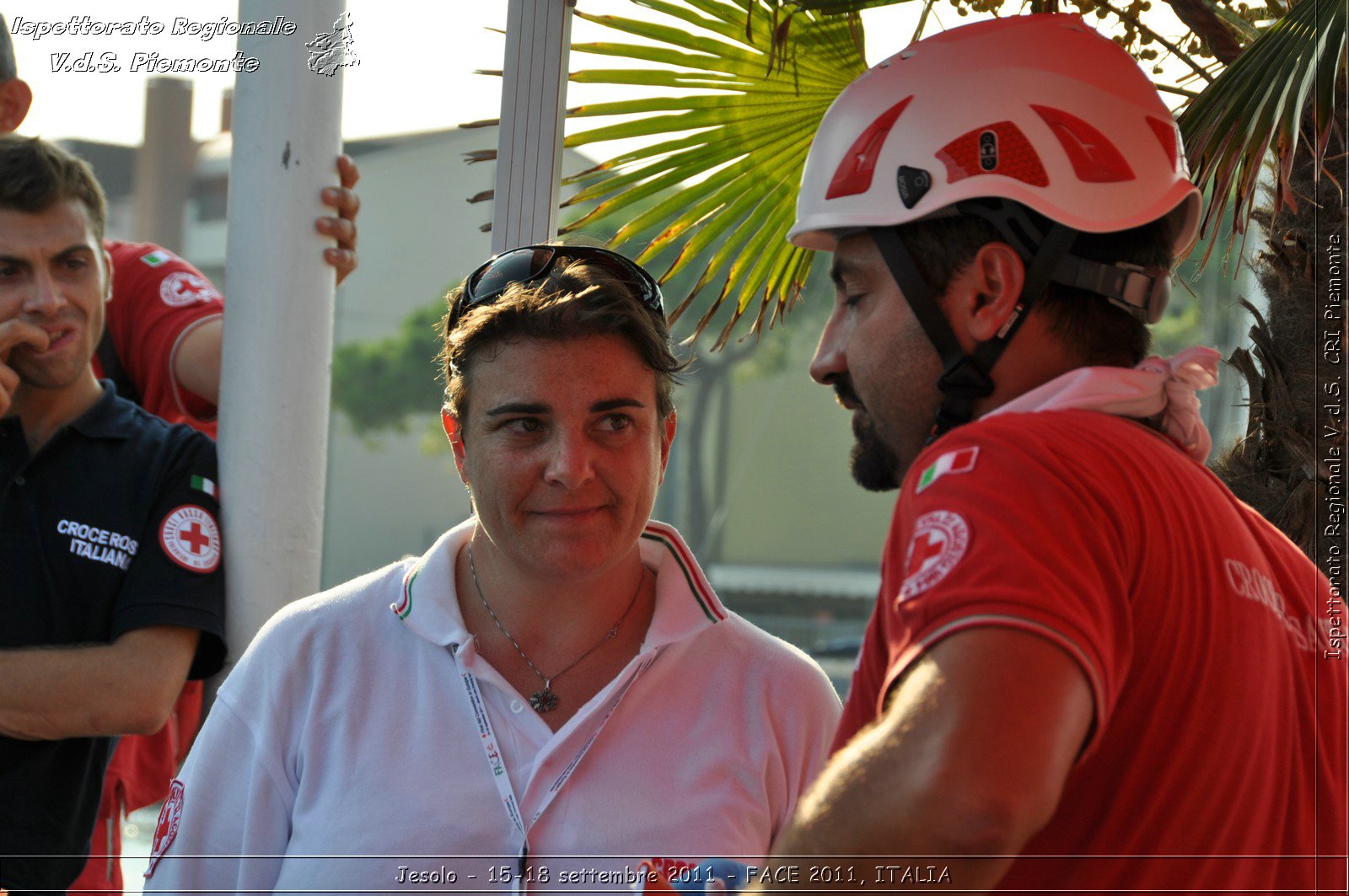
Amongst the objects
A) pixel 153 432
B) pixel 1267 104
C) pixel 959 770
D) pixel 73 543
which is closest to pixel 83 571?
pixel 73 543

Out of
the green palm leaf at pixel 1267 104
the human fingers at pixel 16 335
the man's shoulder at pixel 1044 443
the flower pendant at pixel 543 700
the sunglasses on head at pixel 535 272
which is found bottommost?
the flower pendant at pixel 543 700

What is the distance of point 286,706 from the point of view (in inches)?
88.2

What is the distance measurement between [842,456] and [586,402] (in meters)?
31.0

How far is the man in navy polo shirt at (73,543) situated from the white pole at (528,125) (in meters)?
0.95

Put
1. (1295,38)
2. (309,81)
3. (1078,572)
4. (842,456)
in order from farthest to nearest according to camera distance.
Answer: (842,456)
(309,81)
(1295,38)
(1078,572)

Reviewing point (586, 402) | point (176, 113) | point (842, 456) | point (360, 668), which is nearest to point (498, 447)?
A: point (586, 402)

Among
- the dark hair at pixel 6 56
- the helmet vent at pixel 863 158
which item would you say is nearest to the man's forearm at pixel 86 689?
the dark hair at pixel 6 56

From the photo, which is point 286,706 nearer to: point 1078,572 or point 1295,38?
point 1078,572

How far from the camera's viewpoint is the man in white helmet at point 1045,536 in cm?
126

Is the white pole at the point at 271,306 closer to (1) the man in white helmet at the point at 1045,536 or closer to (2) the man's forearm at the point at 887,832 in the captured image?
(1) the man in white helmet at the point at 1045,536

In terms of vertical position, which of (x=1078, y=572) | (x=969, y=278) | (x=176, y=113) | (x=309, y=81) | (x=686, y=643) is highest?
Answer: (x=176, y=113)

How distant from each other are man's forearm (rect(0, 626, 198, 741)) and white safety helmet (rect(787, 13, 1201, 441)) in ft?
5.44

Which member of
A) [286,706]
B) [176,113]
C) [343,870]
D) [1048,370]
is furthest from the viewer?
[176,113]

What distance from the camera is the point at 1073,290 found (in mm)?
1827
